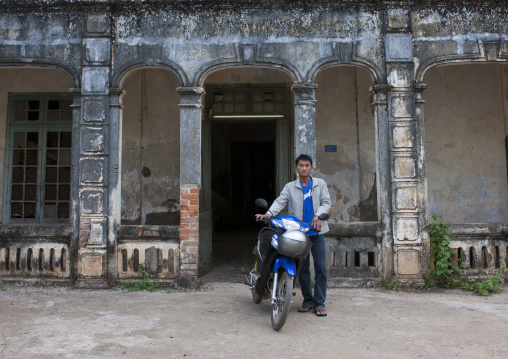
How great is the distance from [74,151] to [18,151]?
2.32 meters

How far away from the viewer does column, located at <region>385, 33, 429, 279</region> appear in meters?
5.45

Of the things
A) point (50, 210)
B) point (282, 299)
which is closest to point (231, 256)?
point (50, 210)

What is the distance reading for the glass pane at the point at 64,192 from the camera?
725cm

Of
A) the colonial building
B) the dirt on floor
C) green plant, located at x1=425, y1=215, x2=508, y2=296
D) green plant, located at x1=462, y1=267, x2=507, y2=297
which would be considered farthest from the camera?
the colonial building

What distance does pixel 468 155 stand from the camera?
726 centimetres

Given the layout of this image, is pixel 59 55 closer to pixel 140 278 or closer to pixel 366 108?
pixel 140 278

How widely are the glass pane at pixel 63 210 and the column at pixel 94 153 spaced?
1.92 metres

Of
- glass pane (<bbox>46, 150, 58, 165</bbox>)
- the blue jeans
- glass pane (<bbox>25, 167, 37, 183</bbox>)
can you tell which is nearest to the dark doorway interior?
glass pane (<bbox>46, 150, 58, 165</bbox>)

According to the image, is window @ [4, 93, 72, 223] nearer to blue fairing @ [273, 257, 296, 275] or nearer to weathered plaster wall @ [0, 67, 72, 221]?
weathered plaster wall @ [0, 67, 72, 221]

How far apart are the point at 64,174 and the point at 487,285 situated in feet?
22.6

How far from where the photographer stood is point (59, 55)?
18.9 ft

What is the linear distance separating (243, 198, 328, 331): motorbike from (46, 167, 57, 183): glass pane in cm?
474

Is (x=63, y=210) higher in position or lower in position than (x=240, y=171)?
lower

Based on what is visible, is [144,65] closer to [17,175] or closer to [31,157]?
[31,157]
